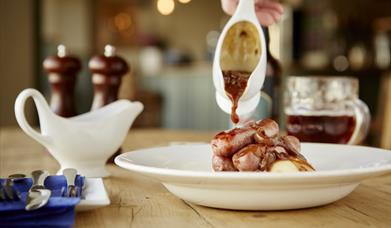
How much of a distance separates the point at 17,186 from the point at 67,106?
51cm

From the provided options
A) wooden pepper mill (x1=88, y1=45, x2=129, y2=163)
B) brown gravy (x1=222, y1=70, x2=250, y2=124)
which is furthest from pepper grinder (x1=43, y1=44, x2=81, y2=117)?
brown gravy (x1=222, y1=70, x2=250, y2=124)

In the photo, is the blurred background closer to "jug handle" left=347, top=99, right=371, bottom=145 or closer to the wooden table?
"jug handle" left=347, top=99, right=371, bottom=145

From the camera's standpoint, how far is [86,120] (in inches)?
42.7

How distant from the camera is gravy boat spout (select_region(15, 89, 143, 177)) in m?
0.94

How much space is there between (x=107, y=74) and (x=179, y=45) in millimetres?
8035

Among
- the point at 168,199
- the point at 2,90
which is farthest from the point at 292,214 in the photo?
the point at 2,90

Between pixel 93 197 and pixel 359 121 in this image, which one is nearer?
pixel 93 197

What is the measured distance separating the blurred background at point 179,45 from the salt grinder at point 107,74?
1565mm

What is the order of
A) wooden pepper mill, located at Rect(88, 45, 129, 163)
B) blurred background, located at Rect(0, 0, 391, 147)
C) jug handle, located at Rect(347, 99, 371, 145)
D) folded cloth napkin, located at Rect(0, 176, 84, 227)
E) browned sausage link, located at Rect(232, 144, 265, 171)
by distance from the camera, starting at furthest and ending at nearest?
blurred background, located at Rect(0, 0, 391, 147) → jug handle, located at Rect(347, 99, 371, 145) → wooden pepper mill, located at Rect(88, 45, 129, 163) → browned sausage link, located at Rect(232, 144, 265, 171) → folded cloth napkin, located at Rect(0, 176, 84, 227)

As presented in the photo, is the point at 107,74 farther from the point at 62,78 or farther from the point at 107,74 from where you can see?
the point at 62,78

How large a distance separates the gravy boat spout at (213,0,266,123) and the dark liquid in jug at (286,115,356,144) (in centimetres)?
33

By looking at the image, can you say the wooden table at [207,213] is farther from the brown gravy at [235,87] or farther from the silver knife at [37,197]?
the brown gravy at [235,87]

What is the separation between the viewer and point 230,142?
764 mm

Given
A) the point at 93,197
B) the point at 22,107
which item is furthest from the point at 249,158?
the point at 22,107
